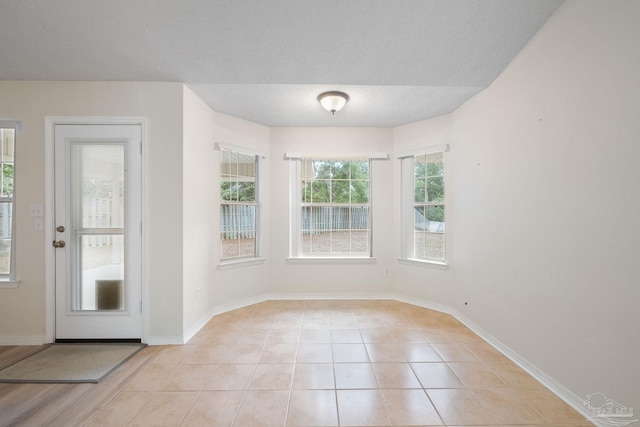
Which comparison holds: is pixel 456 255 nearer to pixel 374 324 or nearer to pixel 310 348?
pixel 374 324

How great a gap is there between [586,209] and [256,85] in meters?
2.81

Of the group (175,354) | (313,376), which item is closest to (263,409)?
(313,376)

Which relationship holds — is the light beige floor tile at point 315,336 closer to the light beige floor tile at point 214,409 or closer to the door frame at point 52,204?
the light beige floor tile at point 214,409

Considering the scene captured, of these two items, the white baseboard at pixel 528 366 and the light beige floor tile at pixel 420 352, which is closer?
the white baseboard at pixel 528 366

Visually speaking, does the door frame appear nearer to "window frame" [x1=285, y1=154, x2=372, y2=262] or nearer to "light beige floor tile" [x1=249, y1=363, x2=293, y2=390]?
"light beige floor tile" [x1=249, y1=363, x2=293, y2=390]

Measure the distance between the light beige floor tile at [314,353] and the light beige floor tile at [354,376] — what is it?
0.48ft

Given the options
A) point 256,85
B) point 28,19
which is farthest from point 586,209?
point 28,19

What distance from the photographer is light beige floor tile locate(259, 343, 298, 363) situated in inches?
93.6

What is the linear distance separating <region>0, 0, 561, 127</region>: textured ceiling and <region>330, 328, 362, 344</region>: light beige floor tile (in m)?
2.52

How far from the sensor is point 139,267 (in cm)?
271

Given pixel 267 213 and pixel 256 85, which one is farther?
pixel 267 213

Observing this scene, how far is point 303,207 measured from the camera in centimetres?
418

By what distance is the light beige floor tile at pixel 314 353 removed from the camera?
2.37 meters

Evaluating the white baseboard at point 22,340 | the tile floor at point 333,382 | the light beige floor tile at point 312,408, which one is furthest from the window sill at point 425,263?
the white baseboard at point 22,340
